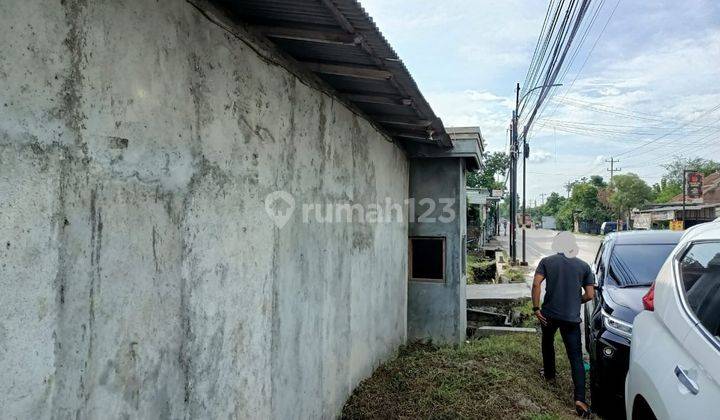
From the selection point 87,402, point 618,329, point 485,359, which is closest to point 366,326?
point 485,359

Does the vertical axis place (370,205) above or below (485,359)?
above

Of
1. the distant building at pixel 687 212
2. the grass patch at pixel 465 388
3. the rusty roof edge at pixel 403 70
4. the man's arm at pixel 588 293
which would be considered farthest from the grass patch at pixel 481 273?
the distant building at pixel 687 212

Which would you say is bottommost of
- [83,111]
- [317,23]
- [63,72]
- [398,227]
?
[398,227]

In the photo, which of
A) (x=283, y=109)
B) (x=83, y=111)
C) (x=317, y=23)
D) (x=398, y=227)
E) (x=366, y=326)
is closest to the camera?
(x=83, y=111)

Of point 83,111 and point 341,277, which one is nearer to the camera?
point 83,111

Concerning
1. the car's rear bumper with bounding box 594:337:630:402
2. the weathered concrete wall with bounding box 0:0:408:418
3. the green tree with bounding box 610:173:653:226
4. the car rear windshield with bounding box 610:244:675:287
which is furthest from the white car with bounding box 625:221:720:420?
the green tree with bounding box 610:173:653:226

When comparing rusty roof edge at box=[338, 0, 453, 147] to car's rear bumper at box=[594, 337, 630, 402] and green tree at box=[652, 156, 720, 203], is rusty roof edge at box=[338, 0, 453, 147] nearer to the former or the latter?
car's rear bumper at box=[594, 337, 630, 402]

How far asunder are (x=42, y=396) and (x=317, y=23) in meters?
2.32

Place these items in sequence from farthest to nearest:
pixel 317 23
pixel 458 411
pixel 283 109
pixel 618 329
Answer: pixel 618 329 → pixel 458 411 → pixel 283 109 → pixel 317 23

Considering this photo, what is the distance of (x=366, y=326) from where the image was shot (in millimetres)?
5578

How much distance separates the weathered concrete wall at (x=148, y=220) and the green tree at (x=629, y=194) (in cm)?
5864

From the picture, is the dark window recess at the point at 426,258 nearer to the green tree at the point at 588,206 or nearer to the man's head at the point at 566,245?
the man's head at the point at 566,245

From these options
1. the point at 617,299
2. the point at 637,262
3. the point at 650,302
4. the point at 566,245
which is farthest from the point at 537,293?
the point at 650,302

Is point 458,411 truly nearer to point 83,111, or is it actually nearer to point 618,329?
point 618,329
